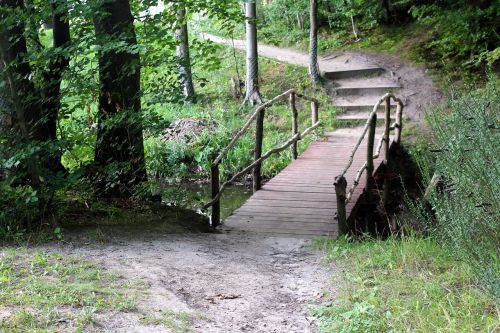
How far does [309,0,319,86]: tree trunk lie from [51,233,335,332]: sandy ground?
31.8 ft

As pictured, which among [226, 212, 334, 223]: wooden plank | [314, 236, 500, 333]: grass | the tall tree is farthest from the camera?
[226, 212, 334, 223]: wooden plank

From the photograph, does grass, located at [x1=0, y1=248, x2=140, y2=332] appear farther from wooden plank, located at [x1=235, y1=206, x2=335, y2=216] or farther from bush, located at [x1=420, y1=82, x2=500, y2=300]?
wooden plank, located at [x1=235, y1=206, x2=335, y2=216]

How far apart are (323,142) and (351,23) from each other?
7.75 metres

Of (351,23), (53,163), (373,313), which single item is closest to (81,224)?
(53,163)

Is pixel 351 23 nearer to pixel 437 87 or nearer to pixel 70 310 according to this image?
pixel 437 87

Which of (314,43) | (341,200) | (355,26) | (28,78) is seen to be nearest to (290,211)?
(341,200)

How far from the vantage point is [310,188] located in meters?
9.71

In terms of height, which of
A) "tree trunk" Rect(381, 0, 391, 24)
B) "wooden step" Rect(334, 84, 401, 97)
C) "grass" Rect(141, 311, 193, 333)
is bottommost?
"grass" Rect(141, 311, 193, 333)

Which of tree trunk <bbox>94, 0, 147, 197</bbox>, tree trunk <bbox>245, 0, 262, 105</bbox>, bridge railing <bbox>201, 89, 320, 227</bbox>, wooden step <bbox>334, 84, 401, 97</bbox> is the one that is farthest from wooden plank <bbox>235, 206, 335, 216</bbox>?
tree trunk <bbox>245, 0, 262, 105</bbox>

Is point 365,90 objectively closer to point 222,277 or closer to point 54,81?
point 54,81

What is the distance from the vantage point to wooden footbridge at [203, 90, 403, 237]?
25.8ft

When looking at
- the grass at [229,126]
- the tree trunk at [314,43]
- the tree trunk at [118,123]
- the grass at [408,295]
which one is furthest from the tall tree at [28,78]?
the tree trunk at [314,43]

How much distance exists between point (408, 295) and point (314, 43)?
40.3ft

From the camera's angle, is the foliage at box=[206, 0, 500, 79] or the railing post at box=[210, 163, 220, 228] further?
the foliage at box=[206, 0, 500, 79]
